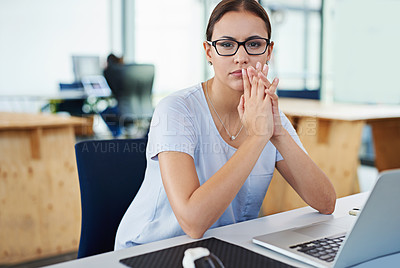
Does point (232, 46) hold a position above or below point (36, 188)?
above

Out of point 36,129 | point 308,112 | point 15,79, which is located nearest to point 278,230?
point 36,129

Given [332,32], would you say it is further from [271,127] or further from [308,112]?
[271,127]

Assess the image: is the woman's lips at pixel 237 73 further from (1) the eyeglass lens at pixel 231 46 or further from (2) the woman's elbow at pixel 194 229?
(2) the woman's elbow at pixel 194 229

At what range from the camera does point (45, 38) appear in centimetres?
820

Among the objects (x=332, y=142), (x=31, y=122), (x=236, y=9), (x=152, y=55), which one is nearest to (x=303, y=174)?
(x=236, y=9)

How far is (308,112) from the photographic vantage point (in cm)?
358

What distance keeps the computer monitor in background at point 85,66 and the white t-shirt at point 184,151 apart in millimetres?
5752

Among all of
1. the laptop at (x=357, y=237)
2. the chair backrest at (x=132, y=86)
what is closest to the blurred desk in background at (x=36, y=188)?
the laptop at (x=357, y=237)

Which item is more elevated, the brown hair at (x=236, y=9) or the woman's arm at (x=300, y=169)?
the brown hair at (x=236, y=9)

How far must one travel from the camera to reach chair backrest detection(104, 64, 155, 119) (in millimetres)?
5176

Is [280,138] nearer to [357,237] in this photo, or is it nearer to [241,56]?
[241,56]

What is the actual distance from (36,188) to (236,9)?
1.98m

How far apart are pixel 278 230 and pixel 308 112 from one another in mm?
2578

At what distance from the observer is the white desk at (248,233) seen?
3.01ft
